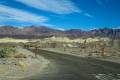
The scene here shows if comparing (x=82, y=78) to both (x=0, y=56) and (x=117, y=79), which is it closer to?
(x=117, y=79)

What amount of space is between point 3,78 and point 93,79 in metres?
4.98

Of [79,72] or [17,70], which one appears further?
[17,70]

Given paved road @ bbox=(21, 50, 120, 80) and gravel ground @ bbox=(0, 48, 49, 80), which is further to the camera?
gravel ground @ bbox=(0, 48, 49, 80)

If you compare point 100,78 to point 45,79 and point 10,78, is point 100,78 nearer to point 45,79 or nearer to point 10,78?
point 45,79

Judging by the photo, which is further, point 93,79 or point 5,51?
point 5,51

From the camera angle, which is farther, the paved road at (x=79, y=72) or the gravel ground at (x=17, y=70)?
the gravel ground at (x=17, y=70)

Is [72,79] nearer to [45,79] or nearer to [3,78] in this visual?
[45,79]

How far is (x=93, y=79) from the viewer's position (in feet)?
51.2

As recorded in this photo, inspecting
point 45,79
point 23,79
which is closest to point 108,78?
point 45,79

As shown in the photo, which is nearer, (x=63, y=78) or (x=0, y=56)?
(x=63, y=78)

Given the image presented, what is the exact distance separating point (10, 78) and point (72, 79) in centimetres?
346

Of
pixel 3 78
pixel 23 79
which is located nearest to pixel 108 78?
pixel 23 79

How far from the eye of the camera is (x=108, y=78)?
16.3 meters

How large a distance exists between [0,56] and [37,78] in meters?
20.5
